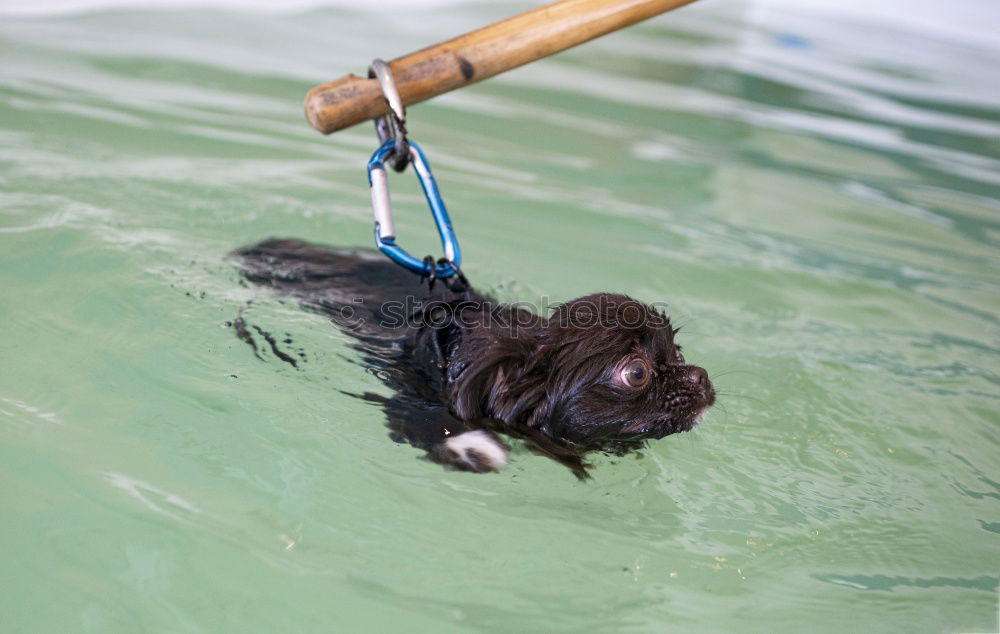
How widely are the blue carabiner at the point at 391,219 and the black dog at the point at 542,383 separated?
31 cm

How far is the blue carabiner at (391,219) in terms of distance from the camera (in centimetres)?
337

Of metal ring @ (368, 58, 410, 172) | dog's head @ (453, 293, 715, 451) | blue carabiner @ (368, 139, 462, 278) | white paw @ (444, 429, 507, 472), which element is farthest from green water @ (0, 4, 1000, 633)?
metal ring @ (368, 58, 410, 172)

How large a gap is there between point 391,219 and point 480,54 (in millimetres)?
631

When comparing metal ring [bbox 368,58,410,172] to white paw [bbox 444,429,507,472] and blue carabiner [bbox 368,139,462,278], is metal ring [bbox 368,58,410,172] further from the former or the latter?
white paw [bbox 444,429,507,472]

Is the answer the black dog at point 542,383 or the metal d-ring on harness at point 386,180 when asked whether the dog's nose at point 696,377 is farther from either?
the metal d-ring on harness at point 386,180

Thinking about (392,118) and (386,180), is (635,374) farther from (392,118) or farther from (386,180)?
(392,118)

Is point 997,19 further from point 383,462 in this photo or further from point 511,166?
point 383,462

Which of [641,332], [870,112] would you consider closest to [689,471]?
[641,332]

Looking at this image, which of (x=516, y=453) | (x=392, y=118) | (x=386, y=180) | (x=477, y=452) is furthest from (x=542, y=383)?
(x=392, y=118)

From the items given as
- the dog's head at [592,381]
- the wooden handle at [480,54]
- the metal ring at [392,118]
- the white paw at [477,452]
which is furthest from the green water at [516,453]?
the wooden handle at [480,54]

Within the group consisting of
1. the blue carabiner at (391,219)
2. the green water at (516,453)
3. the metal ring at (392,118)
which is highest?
the metal ring at (392,118)

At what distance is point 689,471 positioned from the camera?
12.0 ft

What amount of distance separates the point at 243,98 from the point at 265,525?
5.87 metres

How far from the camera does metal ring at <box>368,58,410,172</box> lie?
3188mm
